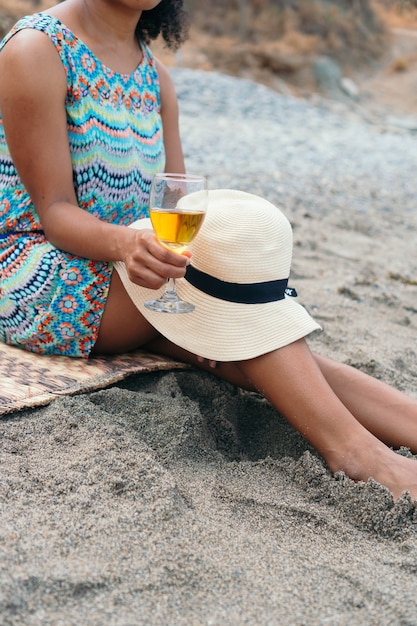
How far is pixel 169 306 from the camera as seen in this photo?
96.4 inches

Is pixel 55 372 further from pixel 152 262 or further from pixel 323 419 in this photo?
pixel 323 419

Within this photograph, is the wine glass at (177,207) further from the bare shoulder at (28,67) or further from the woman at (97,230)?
the bare shoulder at (28,67)

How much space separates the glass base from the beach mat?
49 centimetres

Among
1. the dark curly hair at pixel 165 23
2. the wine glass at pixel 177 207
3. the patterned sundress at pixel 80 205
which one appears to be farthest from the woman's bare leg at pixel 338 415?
the dark curly hair at pixel 165 23

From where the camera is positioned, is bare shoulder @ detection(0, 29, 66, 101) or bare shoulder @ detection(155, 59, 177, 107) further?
bare shoulder @ detection(155, 59, 177, 107)

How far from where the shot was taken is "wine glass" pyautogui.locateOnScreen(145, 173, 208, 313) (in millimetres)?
2199

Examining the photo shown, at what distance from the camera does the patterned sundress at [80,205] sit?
112 inches

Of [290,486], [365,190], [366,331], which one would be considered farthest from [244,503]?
[365,190]

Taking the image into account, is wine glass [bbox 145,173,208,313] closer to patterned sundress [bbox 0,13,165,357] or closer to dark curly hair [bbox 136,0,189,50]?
patterned sundress [bbox 0,13,165,357]

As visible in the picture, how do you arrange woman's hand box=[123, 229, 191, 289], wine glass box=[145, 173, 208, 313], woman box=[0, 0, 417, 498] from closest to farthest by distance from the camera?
wine glass box=[145, 173, 208, 313] < woman's hand box=[123, 229, 191, 289] < woman box=[0, 0, 417, 498]

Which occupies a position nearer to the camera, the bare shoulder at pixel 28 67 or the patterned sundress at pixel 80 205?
the bare shoulder at pixel 28 67

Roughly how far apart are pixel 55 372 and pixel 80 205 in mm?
633

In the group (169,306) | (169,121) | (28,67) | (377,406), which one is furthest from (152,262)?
(169,121)

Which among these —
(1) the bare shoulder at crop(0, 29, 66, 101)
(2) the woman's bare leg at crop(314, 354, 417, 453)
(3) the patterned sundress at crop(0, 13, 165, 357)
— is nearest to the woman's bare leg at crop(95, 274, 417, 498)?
(2) the woman's bare leg at crop(314, 354, 417, 453)
